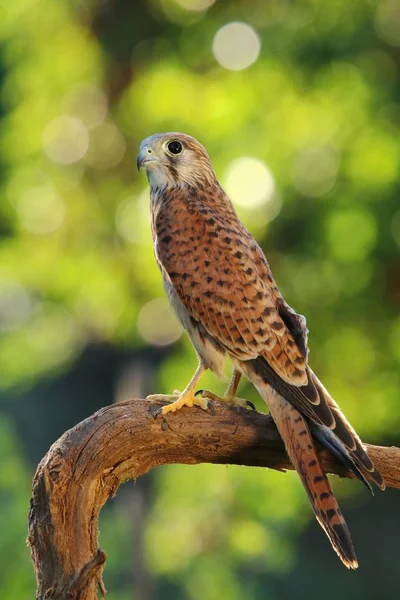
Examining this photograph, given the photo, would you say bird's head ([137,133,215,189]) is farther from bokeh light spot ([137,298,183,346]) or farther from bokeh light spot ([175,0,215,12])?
bokeh light spot ([175,0,215,12])

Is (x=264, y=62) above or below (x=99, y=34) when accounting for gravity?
below

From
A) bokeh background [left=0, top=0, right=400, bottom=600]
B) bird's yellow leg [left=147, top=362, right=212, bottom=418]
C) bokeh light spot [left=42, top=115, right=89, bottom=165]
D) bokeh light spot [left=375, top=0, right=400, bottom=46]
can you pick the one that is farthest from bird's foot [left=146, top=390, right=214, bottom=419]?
bokeh light spot [left=375, top=0, right=400, bottom=46]

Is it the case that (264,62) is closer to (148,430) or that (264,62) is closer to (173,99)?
(173,99)

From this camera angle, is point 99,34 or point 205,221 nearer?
point 205,221

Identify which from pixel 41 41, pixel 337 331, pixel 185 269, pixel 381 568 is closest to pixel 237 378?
pixel 185 269

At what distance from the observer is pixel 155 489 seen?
6680 mm

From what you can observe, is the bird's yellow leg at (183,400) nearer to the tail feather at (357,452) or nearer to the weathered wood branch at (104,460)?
the weathered wood branch at (104,460)

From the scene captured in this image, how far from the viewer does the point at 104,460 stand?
246cm

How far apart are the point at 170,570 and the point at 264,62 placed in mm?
3319

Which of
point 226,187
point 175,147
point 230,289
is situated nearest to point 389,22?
point 226,187

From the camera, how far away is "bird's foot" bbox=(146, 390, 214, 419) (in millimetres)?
2598

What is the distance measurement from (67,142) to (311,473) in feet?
14.6

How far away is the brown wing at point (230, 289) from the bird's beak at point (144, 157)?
0.72 feet

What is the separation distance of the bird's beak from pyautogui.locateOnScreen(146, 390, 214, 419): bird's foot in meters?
0.76
